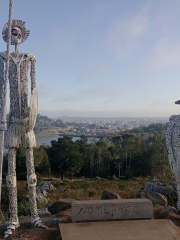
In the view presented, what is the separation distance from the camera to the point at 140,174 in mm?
32625

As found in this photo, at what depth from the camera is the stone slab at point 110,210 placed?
23.1 feet

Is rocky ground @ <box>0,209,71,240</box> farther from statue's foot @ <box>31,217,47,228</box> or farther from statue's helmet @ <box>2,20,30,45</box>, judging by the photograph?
statue's helmet @ <box>2,20,30,45</box>

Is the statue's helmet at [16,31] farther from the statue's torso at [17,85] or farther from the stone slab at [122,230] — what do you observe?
the stone slab at [122,230]

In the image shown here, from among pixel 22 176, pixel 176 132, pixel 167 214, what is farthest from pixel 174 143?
pixel 22 176

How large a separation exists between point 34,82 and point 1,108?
0.93 metres

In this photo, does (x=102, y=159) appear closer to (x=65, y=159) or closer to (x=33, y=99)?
(x=65, y=159)

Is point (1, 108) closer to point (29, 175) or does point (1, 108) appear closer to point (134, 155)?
point (29, 175)

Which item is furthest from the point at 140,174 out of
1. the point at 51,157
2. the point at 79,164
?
the point at 51,157

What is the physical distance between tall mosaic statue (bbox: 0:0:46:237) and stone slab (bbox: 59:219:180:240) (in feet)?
2.77

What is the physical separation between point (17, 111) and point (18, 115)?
0.29ft

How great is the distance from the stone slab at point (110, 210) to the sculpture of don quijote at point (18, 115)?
908mm

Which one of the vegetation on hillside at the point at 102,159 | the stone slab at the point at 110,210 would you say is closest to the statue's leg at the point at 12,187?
the stone slab at the point at 110,210

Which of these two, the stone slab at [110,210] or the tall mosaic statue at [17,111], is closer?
the tall mosaic statue at [17,111]

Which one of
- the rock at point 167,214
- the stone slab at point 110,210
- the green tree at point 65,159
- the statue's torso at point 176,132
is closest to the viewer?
the stone slab at point 110,210
